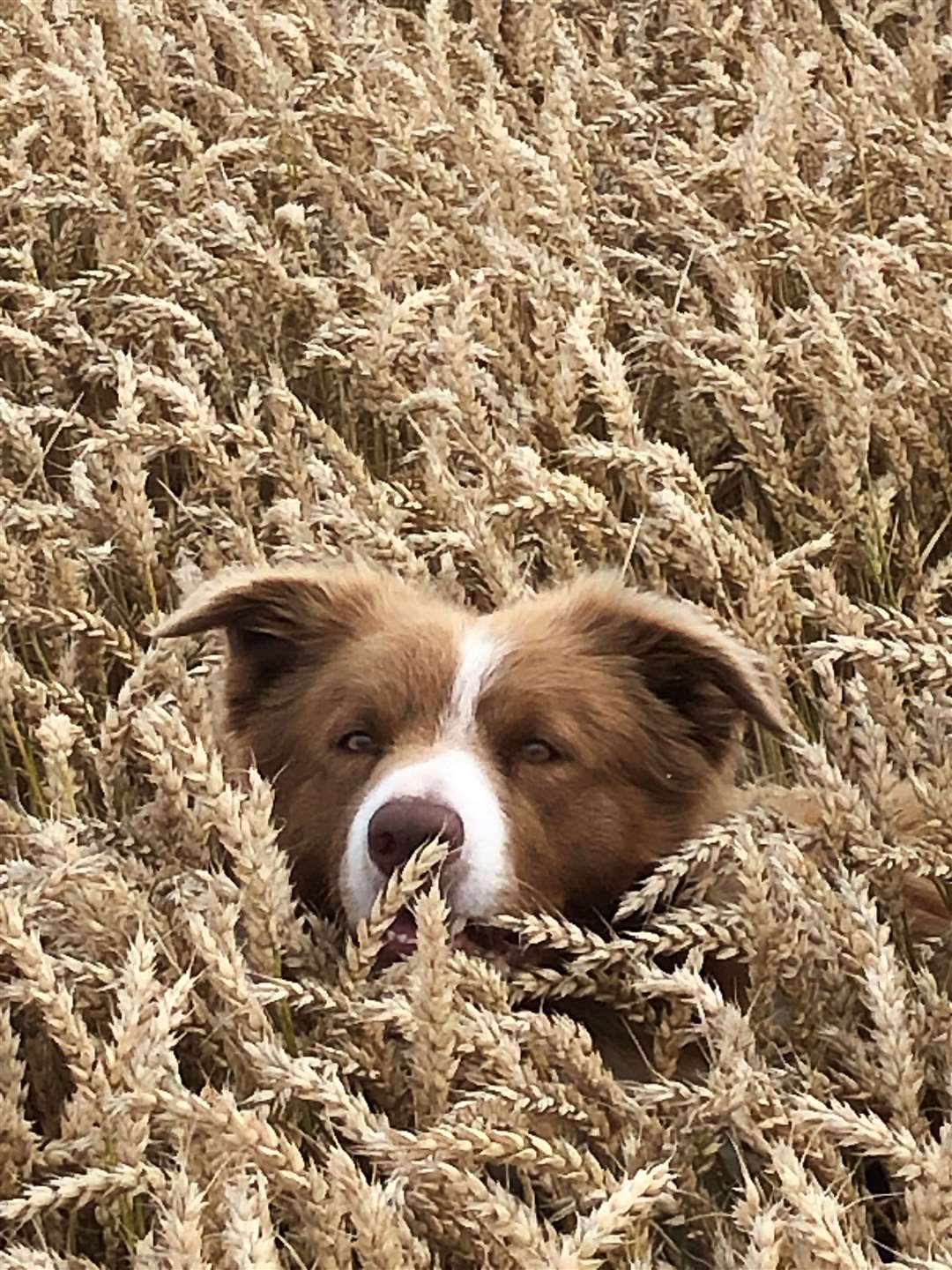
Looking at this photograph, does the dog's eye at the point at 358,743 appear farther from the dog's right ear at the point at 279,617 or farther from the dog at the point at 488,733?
the dog's right ear at the point at 279,617

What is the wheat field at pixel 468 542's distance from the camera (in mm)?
1514

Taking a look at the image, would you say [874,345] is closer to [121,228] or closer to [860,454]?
[860,454]

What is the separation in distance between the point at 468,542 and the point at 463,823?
1.60 feet

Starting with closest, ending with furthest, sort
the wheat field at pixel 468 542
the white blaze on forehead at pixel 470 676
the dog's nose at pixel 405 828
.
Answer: the wheat field at pixel 468 542, the dog's nose at pixel 405 828, the white blaze on forehead at pixel 470 676

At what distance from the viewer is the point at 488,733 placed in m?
2.14

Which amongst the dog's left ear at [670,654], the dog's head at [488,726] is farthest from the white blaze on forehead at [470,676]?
the dog's left ear at [670,654]

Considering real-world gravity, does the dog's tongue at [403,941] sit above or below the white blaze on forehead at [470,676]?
below

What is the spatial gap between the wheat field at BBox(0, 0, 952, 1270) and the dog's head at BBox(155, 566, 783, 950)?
10 centimetres

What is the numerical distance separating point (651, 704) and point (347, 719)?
1.27 ft

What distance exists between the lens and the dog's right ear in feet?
7.29

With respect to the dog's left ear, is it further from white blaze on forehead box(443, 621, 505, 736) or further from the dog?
white blaze on forehead box(443, 621, 505, 736)

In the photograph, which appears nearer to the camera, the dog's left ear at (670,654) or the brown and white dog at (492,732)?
the brown and white dog at (492,732)

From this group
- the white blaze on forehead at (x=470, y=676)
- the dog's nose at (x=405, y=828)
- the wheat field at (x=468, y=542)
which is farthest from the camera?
the white blaze on forehead at (x=470, y=676)

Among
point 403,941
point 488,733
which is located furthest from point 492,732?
point 403,941
